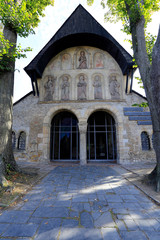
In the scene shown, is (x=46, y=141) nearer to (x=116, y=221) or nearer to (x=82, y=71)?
(x=82, y=71)

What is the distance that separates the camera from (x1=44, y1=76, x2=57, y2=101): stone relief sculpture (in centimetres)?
925

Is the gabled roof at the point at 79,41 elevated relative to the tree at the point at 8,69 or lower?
elevated

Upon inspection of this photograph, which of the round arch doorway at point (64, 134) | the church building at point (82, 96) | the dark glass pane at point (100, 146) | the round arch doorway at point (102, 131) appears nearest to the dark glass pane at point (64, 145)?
the round arch doorway at point (64, 134)

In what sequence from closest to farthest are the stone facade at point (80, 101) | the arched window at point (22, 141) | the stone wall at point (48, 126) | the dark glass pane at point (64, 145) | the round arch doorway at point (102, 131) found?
the stone wall at point (48, 126), the stone facade at point (80, 101), the arched window at point (22, 141), the round arch doorway at point (102, 131), the dark glass pane at point (64, 145)

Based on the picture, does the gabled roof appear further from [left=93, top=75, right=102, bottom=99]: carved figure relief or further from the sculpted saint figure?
[left=93, top=75, right=102, bottom=99]: carved figure relief

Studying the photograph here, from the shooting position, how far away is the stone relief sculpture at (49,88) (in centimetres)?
925

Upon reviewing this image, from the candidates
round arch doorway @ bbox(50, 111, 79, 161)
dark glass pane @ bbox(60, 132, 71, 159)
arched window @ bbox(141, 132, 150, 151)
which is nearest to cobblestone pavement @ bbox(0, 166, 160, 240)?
arched window @ bbox(141, 132, 150, 151)

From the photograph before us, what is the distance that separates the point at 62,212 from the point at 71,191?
43.4 inches

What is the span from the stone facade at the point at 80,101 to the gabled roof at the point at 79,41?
1.63 ft

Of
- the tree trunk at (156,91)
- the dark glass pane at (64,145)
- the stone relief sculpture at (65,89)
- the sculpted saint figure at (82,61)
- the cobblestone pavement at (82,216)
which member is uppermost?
the sculpted saint figure at (82,61)

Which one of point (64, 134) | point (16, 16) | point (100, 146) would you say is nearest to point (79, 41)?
point (16, 16)

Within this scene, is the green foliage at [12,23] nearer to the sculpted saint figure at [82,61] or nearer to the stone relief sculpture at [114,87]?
the sculpted saint figure at [82,61]

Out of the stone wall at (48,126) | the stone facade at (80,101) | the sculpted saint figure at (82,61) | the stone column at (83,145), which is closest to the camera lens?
the stone column at (83,145)

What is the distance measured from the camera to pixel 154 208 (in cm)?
275
